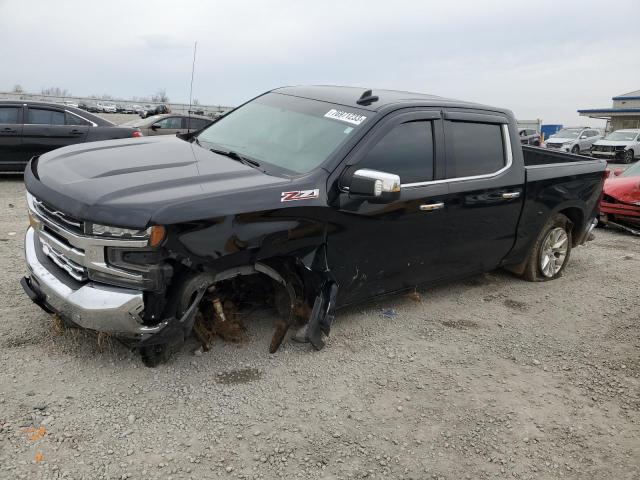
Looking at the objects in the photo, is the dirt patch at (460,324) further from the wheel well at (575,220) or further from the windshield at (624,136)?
the windshield at (624,136)

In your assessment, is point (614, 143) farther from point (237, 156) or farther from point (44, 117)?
point (237, 156)

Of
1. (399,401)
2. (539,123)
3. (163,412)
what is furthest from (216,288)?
(539,123)

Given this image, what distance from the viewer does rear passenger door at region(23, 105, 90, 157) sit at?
396 inches

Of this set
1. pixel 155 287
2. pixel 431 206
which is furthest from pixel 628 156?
pixel 155 287

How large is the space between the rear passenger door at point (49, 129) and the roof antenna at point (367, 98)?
7620mm

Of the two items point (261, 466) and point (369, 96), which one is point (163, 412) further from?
point (369, 96)

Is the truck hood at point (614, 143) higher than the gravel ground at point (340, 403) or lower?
higher

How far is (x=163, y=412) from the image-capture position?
3.08 m

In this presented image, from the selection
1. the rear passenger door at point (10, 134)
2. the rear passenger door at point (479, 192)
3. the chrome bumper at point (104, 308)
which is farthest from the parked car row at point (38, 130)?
the chrome bumper at point (104, 308)

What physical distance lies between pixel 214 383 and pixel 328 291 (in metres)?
0.94

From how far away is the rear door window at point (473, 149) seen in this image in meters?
4.45

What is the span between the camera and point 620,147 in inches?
1010

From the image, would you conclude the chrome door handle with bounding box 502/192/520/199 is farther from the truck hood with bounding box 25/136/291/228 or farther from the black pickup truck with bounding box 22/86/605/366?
the truck hood with bounding box 25/136/291/228

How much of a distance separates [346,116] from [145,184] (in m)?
1.63
